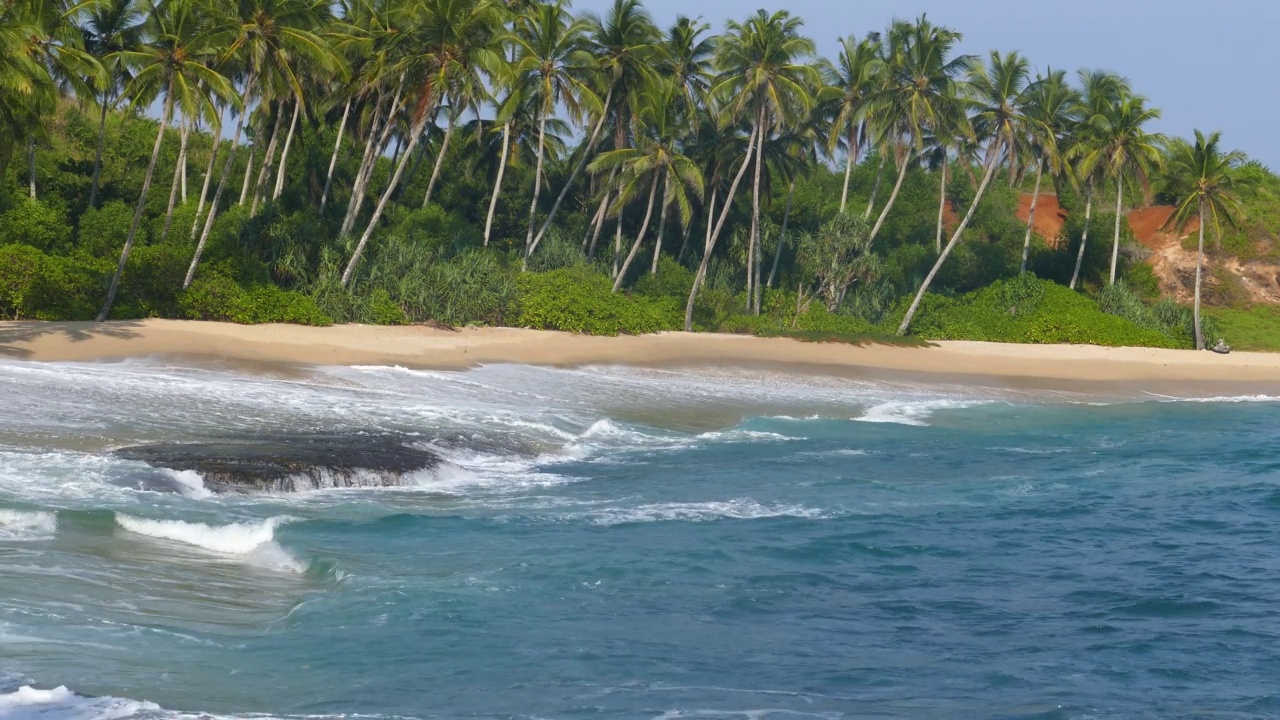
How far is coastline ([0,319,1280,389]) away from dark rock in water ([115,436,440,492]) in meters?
7.56

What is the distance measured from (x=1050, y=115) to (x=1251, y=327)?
11.9 m

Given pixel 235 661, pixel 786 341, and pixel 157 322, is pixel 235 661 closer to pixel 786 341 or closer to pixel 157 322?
pixel 157 322

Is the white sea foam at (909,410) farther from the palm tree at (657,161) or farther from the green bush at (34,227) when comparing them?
the green bush at (34,227)

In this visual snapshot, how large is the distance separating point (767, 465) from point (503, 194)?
2562cm

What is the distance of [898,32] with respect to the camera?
40.8 m

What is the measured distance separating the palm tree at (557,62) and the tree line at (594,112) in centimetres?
8

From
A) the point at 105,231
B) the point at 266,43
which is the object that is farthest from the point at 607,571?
the point at 105,231

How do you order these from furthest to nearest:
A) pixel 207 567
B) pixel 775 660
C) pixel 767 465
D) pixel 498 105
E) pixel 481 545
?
1. pixel 498 105
2. pixel 767 465
3. pixel 481 545
4. pixel 207 567
5. pixel 775 660

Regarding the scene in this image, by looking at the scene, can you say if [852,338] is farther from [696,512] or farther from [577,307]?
[696,512]

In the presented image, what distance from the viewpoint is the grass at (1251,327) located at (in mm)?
43625

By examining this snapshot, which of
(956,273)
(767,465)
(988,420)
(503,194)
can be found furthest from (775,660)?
(956,273)

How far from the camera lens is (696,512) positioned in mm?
15281

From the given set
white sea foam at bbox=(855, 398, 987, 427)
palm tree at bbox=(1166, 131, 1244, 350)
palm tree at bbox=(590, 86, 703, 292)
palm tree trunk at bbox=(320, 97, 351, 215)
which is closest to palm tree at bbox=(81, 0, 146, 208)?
palm tree trunk at bbox=(320, 97, 351, 215)

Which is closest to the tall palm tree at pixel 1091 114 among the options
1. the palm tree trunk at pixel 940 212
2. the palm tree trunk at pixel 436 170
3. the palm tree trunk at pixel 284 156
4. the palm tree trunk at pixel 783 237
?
the palm tree trunk at pixel 940 212
